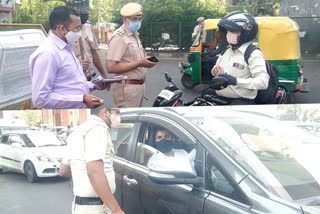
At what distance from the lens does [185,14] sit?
6.55ft

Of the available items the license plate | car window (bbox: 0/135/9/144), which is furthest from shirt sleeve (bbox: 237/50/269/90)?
car window (bbox: 0/135/9/144)

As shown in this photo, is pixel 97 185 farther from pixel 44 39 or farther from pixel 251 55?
pixel 251 55

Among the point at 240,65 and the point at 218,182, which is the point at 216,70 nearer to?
the point at 240,65

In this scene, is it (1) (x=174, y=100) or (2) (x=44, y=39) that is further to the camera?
(1) (x=174, y=100)

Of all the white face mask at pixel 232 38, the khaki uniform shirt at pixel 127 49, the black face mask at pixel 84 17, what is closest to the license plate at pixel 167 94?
the khaki uniform shirt at pixel 127 49

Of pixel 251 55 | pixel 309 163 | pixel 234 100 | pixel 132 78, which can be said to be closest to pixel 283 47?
pixel 251 55

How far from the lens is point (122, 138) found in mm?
2137

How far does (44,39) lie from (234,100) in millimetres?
781

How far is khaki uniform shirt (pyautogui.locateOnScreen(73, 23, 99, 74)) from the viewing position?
1.97 m

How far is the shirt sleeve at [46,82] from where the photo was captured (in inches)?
75.2

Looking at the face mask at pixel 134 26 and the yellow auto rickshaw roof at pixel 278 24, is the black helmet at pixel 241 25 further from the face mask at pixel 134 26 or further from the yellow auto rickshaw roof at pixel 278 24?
the face mask at pixel 134 26

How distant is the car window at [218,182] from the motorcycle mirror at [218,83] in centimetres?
27

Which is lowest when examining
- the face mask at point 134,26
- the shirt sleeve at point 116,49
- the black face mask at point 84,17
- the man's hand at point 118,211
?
the man's hand at point 118,211

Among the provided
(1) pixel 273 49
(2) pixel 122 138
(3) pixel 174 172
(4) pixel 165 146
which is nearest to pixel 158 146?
(4) pixel 165 146
